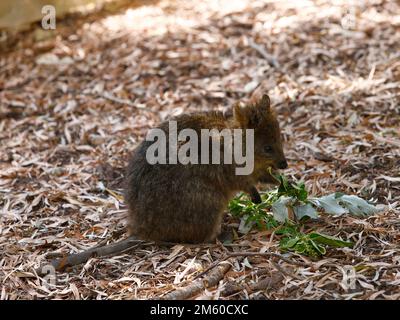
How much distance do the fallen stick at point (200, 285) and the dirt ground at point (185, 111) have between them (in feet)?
0.15

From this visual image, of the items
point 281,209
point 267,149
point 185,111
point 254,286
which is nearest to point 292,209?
point 281,209

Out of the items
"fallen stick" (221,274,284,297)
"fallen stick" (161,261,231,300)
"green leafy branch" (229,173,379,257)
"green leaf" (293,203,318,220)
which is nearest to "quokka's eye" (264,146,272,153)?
"green leafy branch" (229,173,379,257)

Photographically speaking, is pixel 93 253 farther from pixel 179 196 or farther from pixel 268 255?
pixel 268 255

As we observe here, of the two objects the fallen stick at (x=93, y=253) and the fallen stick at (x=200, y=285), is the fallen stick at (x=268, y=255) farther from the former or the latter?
the fallen stick at (x=93, y=253)

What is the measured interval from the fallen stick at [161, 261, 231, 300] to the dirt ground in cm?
5

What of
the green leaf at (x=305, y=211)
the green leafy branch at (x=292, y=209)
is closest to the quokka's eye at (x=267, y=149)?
the green leafy branch at (x=292, y=209)

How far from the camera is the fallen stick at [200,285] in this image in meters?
4.45

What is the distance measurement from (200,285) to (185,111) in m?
3.56

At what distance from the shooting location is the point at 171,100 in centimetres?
812

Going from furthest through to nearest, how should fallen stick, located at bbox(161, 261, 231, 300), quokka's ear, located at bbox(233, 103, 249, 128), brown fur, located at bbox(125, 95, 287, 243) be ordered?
quokka's ear, located at bbox(233, 103, 249, 128)
brown fur, located at bbox(125, 95, 287, 243)
fallen stick, located at bbox(161, 261, 231, 300)

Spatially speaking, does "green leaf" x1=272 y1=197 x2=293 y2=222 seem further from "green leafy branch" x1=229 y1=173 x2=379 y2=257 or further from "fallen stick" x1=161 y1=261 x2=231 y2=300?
"fallen stick" x1=161 y1=261 x2=231 y2=300

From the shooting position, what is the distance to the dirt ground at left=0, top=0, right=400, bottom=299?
477 centimetres

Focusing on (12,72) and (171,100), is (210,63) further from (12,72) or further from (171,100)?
(12,72)
